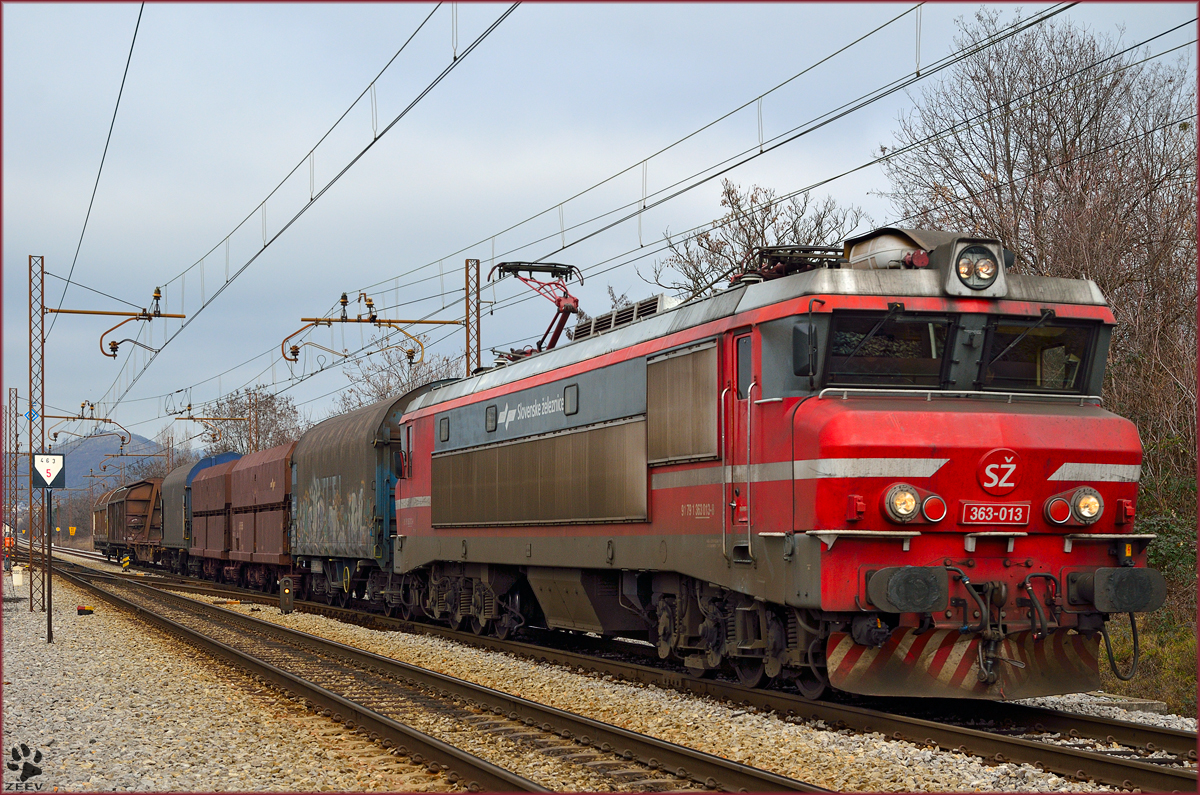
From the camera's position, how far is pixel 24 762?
938cm

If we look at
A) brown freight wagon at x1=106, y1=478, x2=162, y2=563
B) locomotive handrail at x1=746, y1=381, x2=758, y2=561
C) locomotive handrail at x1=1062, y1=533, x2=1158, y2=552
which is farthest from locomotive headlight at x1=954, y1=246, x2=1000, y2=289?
brown freight wagon at x1=106, y1=478, x2=162, y2=563

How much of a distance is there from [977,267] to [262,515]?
26631 mm

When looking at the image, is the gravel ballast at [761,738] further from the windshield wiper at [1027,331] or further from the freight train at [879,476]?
the windshield wiper at [1027,331]

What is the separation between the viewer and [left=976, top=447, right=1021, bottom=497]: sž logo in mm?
9969

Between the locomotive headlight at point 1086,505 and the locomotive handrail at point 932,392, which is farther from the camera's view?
the locomotive handrail at point 932,392

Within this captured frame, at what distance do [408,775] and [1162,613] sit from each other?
10.8 m

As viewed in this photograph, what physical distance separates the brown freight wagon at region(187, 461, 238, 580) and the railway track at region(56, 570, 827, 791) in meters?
20.8

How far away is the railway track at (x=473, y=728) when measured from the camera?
8625mm

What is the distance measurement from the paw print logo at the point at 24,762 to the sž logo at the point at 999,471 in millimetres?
8050

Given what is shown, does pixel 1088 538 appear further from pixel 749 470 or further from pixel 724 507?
pixel 724 507

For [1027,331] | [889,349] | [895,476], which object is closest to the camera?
[895,476]

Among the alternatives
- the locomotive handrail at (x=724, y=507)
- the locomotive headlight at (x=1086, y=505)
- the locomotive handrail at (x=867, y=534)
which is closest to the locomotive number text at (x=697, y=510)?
the locomotive handrail at (x=724, y=507)

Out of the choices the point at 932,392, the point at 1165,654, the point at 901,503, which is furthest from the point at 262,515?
the point at 901,503

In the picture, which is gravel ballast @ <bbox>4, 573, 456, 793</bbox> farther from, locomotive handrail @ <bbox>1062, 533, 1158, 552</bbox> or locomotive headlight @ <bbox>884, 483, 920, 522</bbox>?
locomotive handrail @ <bbox>1062, 533, 1158, 552</bbox>
